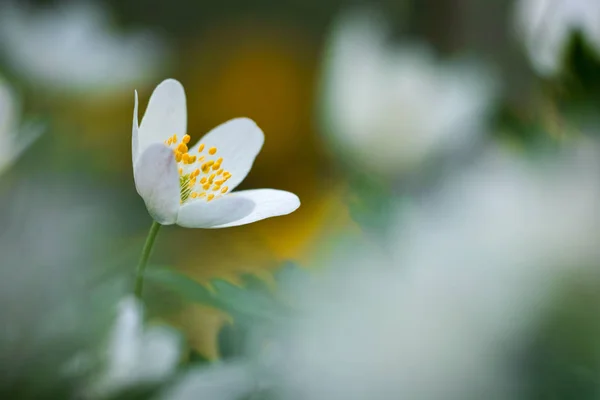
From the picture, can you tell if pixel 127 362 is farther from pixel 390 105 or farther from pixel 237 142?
pixel 390 105

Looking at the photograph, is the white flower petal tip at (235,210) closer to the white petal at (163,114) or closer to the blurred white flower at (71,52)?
the white petal at (163,114)

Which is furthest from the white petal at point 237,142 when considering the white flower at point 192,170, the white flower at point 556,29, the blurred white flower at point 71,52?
the blurred white flower at point 71,52

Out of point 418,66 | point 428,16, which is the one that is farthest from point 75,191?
point 428,16

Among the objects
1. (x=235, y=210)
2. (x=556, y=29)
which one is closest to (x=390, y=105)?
(x=556, y=29)

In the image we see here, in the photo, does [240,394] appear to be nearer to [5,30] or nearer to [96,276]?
[96,276]

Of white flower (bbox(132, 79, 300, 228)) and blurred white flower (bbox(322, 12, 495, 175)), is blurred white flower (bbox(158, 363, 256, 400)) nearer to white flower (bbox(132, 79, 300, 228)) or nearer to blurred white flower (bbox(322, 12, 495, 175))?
white flower (bbox(132, 79, 300, 228))
